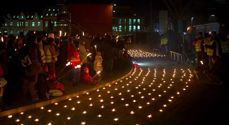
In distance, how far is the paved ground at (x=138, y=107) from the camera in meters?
10.8

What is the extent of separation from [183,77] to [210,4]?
2591 cm

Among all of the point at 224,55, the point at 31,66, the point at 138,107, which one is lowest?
the point at 138,107

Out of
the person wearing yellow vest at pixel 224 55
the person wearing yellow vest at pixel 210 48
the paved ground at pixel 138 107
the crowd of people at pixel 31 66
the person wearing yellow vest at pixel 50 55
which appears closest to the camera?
the paved ground at pixel 138 107

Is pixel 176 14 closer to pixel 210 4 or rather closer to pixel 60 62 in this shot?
pixel 210 4

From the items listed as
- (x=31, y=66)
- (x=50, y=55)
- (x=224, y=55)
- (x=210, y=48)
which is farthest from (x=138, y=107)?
(x=224, y=55)

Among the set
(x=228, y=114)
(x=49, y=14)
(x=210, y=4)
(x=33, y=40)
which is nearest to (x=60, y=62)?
(x=33, y=40)

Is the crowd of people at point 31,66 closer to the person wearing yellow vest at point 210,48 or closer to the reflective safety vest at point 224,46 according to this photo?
the person wearing yellow vest at point 210,48

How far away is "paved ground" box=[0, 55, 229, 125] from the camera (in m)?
10.8

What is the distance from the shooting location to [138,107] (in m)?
12.9

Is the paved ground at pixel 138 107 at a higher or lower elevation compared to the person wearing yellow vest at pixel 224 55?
lower

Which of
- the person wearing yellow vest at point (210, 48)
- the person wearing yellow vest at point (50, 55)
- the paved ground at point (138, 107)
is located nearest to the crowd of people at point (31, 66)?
the person wearing yellow vest at point (50, 55)

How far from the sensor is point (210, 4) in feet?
152

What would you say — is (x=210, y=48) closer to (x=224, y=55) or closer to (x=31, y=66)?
(x=224, y=55)

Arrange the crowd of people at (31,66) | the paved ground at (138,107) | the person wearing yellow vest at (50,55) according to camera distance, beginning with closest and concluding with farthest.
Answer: the paved ground at (138,107) < the crowd of people at (31,66) < the person wearing yellow vest at (50,55)
